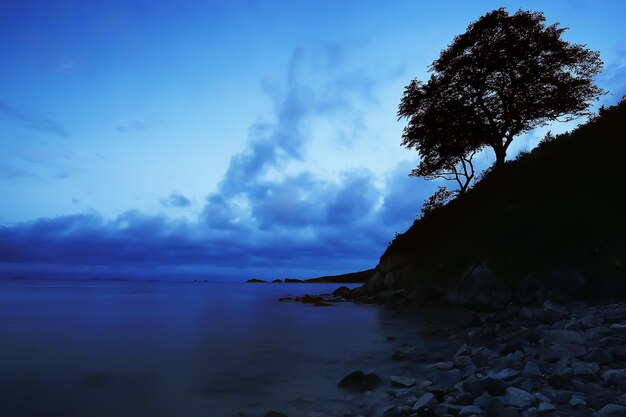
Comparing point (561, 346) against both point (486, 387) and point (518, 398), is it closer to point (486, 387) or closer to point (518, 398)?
point (486, 387)

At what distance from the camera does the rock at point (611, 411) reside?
549cm

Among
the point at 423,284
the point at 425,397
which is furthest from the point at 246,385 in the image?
the point at 423,284

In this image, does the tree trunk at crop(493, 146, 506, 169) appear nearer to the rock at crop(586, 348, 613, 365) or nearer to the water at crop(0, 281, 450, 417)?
the water at crop(0, 281, 450, 417)

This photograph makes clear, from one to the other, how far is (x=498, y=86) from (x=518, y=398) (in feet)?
109

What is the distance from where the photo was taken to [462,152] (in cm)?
3659

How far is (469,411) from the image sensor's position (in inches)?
247

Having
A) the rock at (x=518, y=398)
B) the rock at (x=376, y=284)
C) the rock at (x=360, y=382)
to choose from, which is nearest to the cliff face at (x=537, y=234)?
the rock at (x=376, y=284)

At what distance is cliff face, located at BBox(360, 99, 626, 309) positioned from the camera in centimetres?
1714

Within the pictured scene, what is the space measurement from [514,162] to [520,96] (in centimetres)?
660

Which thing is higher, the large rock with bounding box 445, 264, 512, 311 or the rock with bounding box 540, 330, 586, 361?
the large rock with bounding box 445, 264, 512, 311

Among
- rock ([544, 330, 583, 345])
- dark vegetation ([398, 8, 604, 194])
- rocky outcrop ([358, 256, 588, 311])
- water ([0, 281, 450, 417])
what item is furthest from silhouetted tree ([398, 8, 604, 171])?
rock ([544, 330, 583, 345])

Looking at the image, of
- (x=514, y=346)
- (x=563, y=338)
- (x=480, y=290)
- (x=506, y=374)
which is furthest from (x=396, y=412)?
(x=480, y=290)

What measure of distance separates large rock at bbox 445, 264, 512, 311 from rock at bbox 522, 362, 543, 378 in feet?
39.0

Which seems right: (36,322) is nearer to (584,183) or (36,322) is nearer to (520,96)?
(584,183)
